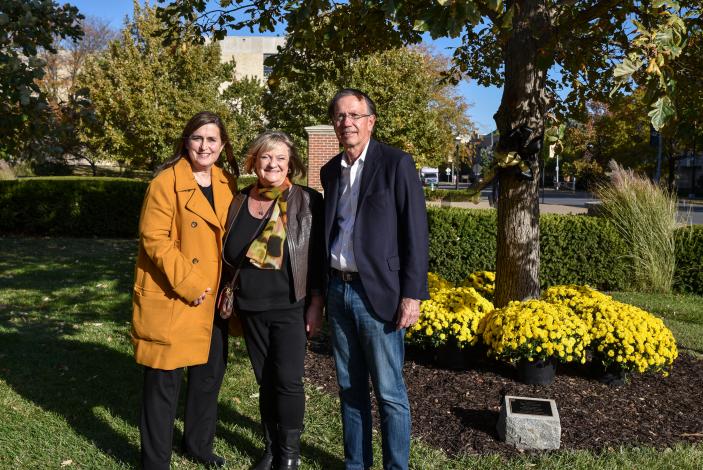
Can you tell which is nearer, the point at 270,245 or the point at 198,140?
the point at 270,245

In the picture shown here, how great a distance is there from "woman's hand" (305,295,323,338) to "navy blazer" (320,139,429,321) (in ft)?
1.56

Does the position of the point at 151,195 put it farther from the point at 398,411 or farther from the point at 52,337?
the point at 52,337

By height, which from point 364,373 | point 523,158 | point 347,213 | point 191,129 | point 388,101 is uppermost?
point 388,101

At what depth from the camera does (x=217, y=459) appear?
3.62m

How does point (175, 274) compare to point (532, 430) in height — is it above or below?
above

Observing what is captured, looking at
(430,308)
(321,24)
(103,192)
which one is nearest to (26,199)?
(103,192)

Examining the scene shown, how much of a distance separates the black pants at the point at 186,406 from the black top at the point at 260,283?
0.32 m

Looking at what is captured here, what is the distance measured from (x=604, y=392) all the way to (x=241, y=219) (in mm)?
3085

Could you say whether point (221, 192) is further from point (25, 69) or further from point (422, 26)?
point (25, 69)

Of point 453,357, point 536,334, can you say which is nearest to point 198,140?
point 536,334

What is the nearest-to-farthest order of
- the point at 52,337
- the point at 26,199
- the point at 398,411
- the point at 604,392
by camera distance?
the point at 398,411 → the point at 604,392 → the point at 52,337 → the point at 26,199

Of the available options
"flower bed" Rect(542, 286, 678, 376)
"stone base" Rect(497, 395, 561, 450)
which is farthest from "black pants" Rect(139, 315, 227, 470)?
"flower bed" Rect(542, 286, 678, 376)

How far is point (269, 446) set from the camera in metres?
3.57

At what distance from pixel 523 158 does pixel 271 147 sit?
8.24ft
